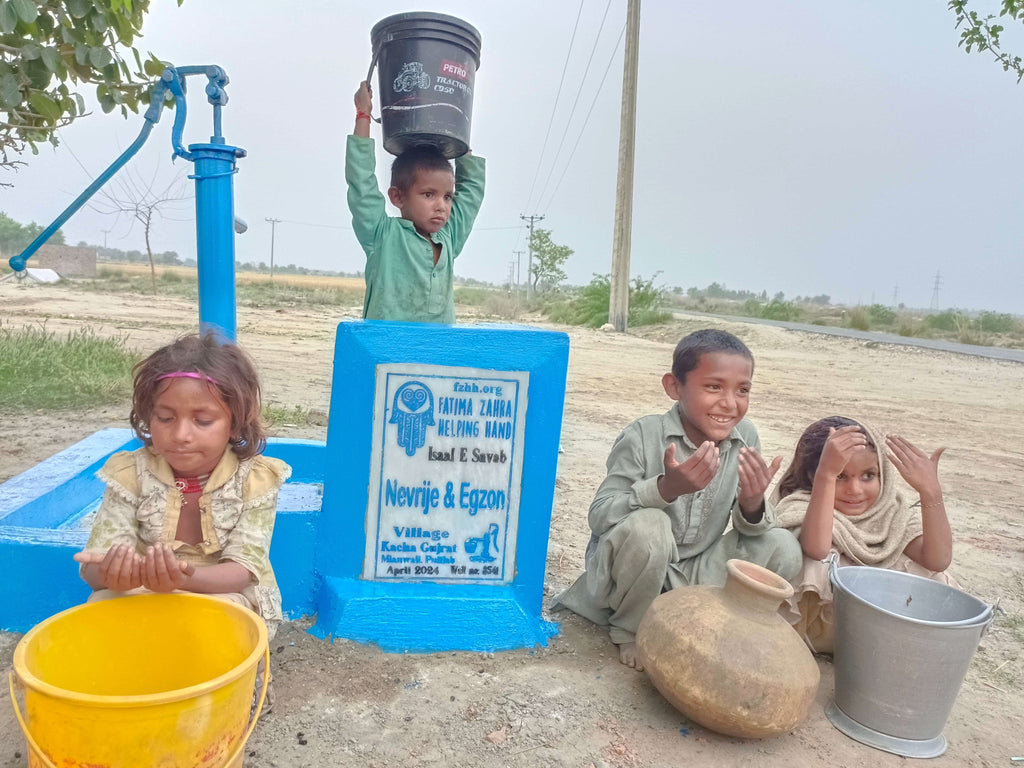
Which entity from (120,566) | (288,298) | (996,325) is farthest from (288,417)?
(996,325)

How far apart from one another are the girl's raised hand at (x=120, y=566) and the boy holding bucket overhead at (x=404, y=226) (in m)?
1.45

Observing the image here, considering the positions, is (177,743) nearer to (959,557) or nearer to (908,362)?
(959,557)

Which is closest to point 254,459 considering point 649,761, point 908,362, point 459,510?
point 459,510

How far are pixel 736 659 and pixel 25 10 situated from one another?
2926 millimetres

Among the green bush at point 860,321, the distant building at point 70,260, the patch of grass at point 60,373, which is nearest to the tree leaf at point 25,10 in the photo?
the patch of grass at point 60,373

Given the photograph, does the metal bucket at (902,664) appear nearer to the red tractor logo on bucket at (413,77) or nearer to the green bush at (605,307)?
the red tractor logo on bucket at (413,77)

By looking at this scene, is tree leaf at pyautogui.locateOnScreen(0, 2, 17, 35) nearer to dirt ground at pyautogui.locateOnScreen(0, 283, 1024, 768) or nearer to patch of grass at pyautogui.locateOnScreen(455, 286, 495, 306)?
dirt ground at pyautogui.locateOnScreen(0, 283, 1024, 768)

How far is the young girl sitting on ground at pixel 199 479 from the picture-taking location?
1.89 metres

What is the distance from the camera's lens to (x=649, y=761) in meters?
2.00

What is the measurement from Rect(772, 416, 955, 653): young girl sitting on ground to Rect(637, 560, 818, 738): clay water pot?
0.44 meters

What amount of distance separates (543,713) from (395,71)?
2142 millimetres

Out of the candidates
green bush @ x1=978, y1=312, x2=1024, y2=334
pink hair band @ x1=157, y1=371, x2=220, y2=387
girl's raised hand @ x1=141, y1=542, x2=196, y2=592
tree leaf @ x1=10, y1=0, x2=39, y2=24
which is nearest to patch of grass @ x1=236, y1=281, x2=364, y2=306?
tree leaf @ x1=10, y1=0, x2=39, y2=24

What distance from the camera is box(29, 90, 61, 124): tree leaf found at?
9.82ft

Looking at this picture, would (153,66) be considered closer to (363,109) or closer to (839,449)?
(363,109)
